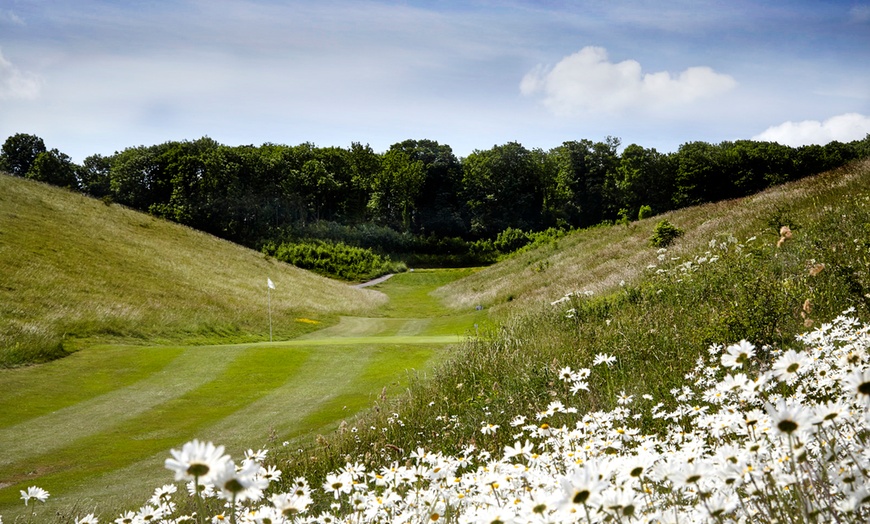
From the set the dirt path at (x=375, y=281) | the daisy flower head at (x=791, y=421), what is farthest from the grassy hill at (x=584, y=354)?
the dirt path at (x=375, y=281)

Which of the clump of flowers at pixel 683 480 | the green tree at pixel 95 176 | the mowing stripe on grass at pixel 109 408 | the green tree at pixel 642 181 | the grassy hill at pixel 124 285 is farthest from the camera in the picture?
the green tree at pixel 642 181

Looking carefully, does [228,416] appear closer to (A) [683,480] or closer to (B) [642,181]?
(A) [683,480]

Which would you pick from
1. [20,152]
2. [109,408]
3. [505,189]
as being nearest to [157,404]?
[109,408]

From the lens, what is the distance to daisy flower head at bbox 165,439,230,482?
5.21 feet

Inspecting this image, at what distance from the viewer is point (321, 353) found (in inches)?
602

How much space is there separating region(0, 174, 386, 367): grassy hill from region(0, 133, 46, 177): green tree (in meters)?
47.0

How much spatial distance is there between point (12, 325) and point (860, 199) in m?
21.7

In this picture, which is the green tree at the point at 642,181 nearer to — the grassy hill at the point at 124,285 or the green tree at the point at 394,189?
the green tree at the point at 394,189

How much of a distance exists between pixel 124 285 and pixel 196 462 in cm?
2818

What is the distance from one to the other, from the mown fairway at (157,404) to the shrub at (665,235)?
31.5 feet

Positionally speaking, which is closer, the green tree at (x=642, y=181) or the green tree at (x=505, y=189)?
the green tree at (x=505, y=189)

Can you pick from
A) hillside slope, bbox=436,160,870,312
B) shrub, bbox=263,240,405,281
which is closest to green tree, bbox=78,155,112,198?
shrub, bbox=263,240,405,281

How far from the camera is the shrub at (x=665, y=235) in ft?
68.9

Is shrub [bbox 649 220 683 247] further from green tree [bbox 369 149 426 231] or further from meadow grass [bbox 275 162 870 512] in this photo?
green tree [bbox 369 149 426 231]
